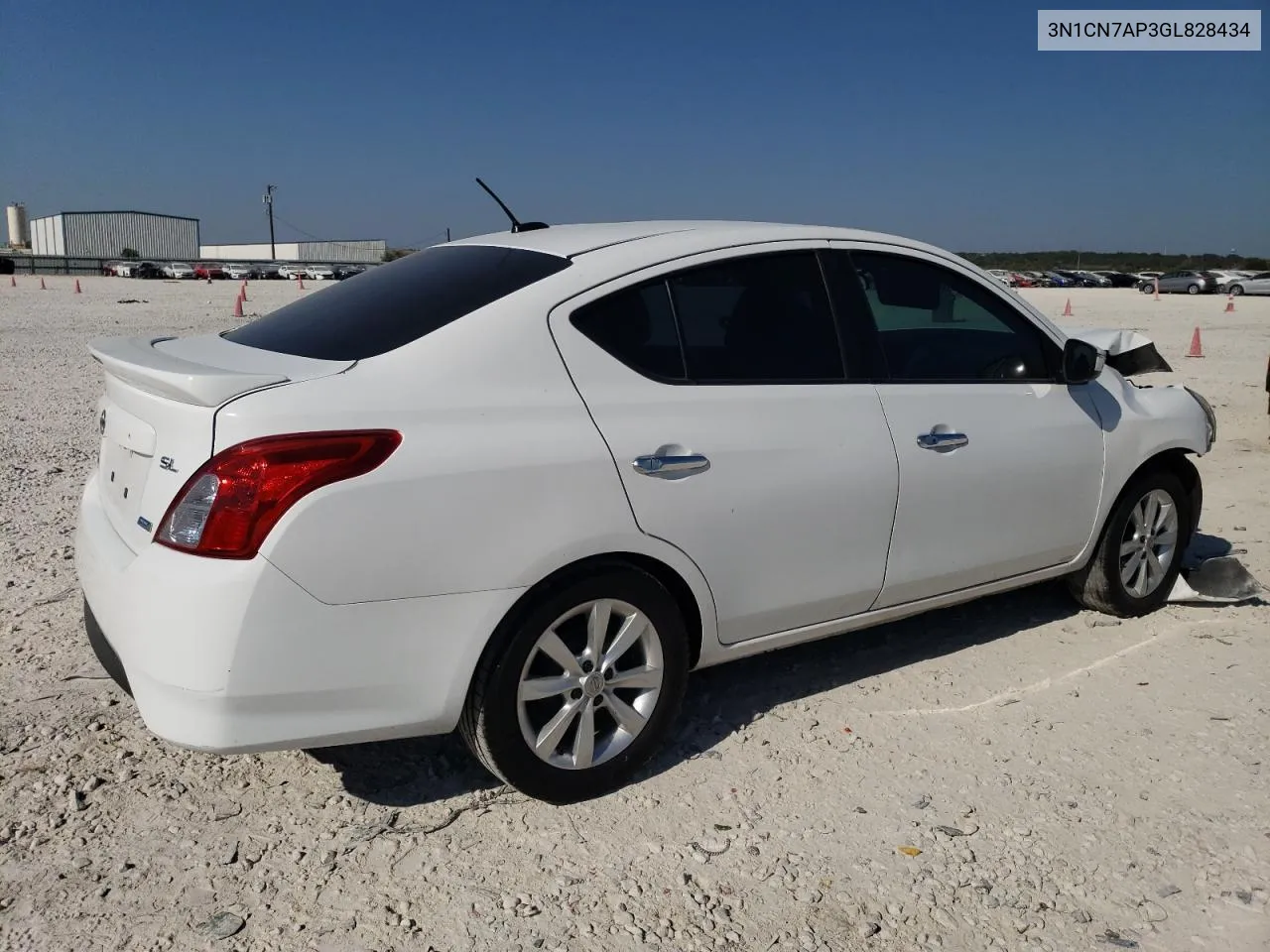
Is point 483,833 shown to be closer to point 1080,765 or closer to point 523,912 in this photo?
point 523,912

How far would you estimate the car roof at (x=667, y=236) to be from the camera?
3.47m

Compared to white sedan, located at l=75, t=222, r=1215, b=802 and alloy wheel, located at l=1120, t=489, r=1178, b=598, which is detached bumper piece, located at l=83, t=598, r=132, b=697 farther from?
alloy wheel, located at l=1120, t=489, r=1178, b=598

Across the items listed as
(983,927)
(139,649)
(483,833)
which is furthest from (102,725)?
(983,927)

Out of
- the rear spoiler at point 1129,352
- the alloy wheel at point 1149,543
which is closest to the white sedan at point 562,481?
the alloy wheel at point 1149,543

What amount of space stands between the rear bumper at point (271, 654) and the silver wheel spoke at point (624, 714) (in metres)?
0.50

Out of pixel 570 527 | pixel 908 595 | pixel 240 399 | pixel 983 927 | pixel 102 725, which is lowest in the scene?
pixel 983 927

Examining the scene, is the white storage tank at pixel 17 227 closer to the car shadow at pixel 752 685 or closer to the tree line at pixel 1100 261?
the tree line at pixel 1100 261

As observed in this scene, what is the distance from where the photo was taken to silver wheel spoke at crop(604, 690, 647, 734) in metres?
3.24

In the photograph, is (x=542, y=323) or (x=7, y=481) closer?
(x=542, y=323)

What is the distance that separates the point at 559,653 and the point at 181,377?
49.5 inches

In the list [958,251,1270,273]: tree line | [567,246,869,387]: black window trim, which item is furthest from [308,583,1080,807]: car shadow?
[958,251,1270,273]: tree line

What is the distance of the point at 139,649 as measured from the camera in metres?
2.71

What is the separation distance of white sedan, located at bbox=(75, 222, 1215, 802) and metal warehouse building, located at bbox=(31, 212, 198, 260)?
120 meters

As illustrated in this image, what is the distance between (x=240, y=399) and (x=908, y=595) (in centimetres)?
245
